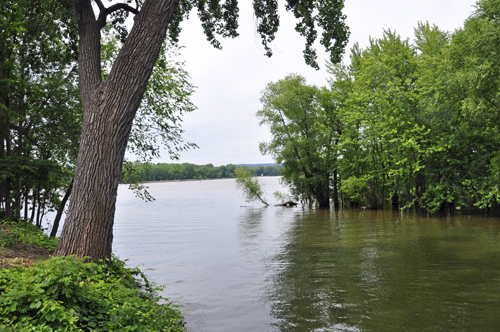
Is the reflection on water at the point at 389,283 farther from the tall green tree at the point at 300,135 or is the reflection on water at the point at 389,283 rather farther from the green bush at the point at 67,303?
the tall green tree at the point at 300,135

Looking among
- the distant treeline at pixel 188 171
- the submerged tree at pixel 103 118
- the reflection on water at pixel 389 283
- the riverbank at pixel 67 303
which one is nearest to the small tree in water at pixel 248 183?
the reflection on water at pixel 389 283

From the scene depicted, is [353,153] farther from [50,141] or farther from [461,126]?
[50,141]

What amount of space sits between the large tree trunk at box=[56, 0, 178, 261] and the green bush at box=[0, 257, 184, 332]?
69 cm

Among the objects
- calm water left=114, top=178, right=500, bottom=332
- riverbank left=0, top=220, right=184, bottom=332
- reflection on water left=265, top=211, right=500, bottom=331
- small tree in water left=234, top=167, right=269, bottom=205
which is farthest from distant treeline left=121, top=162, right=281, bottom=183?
riverbank left=0, top=220, right=184, bottom=332

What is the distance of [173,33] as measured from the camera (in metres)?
9.61

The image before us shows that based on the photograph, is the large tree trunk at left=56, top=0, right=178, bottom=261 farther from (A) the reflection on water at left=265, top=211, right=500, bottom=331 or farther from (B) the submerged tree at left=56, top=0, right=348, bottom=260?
(A) the reflection on water at left=265, top=211, right=500, bottom=331

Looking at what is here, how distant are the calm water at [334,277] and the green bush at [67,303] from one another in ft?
7.46

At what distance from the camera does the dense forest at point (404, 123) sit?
1875cm

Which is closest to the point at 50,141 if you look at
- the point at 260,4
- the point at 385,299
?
the point at 260,4

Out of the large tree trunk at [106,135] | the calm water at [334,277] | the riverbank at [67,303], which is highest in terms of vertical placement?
the large tree trunk at [106,135]

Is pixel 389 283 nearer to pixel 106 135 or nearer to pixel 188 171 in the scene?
pixel 106 135

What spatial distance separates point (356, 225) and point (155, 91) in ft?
45.6

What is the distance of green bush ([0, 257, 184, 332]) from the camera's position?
3357 millimetres

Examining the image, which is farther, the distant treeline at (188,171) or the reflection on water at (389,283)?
the distant treeline at (188,171)
